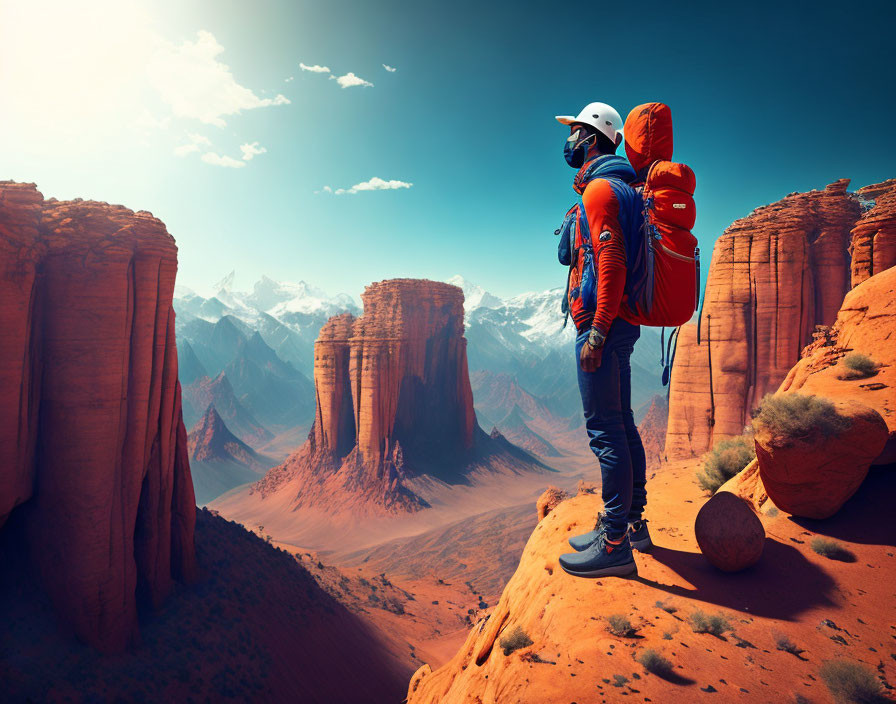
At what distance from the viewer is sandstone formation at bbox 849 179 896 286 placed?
13.0m

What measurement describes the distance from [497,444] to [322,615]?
134ft

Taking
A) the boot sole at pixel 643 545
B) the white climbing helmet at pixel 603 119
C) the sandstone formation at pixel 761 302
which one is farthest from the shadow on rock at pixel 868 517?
the sandstone formation at pixel 761 302

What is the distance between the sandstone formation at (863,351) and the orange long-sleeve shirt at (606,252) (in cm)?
355

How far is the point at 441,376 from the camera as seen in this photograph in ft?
162

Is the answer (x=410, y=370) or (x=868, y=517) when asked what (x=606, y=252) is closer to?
(x=868, y=517)

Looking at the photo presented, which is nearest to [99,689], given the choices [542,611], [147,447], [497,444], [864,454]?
[147,447]

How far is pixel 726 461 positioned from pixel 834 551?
288 cm

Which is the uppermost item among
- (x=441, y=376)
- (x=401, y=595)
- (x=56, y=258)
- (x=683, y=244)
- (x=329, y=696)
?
(x=56, y=258)

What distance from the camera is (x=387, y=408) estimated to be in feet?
141

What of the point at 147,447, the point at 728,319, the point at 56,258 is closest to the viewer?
the point at 56,258

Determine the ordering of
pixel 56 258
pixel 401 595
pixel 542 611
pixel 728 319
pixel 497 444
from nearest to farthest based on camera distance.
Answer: pixel 542 611, pixel 56 258, pixel 728 319, pixel 401 595, pixel 497 444

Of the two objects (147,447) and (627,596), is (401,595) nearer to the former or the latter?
(147,447)

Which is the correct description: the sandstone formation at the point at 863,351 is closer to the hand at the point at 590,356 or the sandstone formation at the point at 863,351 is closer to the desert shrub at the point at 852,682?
the desert shrub at the point at 852,682

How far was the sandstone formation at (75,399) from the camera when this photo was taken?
30.0ft
